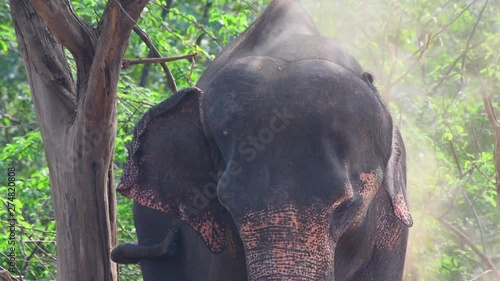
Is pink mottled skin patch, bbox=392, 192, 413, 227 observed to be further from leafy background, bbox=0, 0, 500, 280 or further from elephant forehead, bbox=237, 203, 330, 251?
leafy background, bbox=0, 0, 500, 280

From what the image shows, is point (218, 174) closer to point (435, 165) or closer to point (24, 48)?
point (24, 48)

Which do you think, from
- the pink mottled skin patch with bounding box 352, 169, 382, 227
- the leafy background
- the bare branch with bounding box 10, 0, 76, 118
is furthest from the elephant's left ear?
the leafy background

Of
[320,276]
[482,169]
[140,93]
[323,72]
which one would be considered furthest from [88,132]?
[482,169]

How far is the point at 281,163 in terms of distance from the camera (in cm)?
318

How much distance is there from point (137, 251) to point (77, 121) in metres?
0.59

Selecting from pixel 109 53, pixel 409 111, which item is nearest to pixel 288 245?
pixel 109 53

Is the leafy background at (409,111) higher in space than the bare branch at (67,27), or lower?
lower

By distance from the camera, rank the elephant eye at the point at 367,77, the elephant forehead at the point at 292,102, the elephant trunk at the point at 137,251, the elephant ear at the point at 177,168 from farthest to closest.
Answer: the elephant trunk at the point at 137,251 < the elephant ear at the point at 177,168 < the elephant eye at the point at 367,77 < the elephant forehead at the point at 292,102

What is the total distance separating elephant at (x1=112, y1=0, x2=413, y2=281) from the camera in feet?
10.1

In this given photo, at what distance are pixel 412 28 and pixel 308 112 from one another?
Result: 3367mm

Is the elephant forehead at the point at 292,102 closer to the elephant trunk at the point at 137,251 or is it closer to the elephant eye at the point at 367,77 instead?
the elephant eye at the point at 367,77

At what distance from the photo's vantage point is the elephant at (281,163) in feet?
10.1

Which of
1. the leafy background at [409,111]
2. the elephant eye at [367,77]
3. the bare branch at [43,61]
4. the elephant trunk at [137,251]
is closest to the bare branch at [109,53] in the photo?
the bare branch at [43,61]

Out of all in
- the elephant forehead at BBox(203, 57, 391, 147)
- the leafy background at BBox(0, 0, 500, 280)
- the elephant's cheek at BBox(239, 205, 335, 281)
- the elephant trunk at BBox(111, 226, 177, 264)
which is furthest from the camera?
the leafy background at BBox(0, 0, 500, 280)
